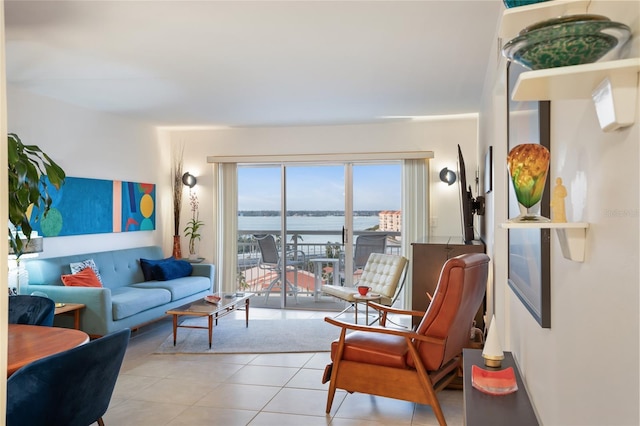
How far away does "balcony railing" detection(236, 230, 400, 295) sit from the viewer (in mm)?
6992

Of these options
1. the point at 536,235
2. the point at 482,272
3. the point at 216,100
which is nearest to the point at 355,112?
the point at 216,100

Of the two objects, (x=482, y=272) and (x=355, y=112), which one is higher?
(x=355, y=112)

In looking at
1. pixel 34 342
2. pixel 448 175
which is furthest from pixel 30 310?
pixel 448 175

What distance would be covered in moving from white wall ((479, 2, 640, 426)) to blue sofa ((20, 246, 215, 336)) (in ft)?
13.2

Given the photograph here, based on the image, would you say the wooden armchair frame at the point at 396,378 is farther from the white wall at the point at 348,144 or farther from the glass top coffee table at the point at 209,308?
the white wall at the point at 348,144

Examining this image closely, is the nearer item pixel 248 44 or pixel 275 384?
pixel 248 44

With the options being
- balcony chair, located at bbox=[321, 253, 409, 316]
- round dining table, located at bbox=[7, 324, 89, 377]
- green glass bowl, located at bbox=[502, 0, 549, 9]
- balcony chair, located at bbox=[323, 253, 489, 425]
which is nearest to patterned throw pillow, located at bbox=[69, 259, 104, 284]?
round dining table, located at bbox=[7, 324, 89, 377]

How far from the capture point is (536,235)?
167cm

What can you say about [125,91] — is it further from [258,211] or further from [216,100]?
[258,211]

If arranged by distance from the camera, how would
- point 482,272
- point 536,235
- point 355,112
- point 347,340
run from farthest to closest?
point 355,112, point 347,340, point 482,272, point 536,235

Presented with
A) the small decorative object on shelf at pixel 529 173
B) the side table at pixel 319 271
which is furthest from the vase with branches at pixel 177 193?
the small decorative object on shelf at pixel 529 173

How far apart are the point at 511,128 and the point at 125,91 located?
3.87 metres

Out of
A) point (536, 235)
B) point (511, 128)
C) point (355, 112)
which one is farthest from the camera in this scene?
point (355, 112)

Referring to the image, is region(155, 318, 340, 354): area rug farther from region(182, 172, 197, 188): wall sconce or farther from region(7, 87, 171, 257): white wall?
region(182, 172, 197, 188): wall sconce
